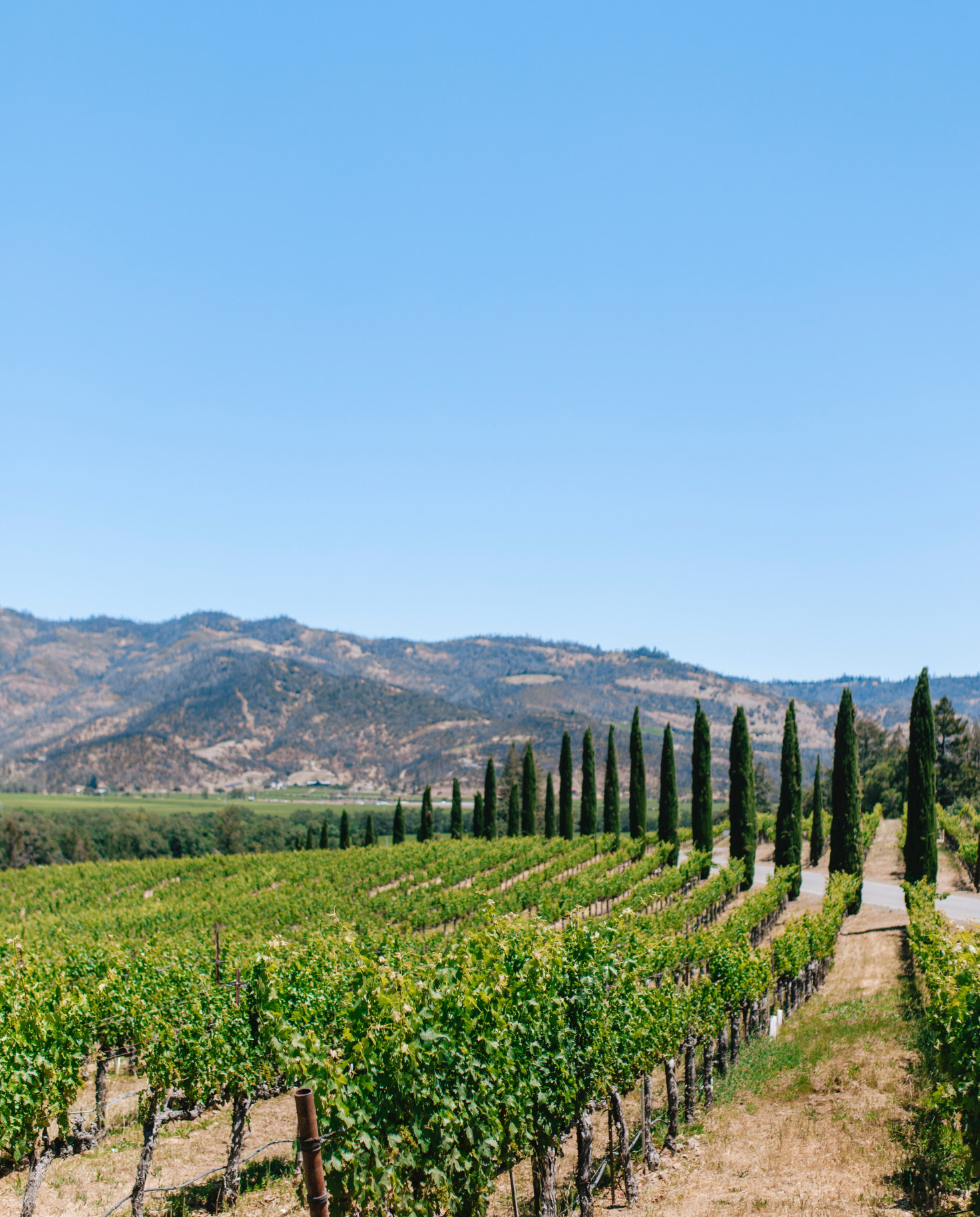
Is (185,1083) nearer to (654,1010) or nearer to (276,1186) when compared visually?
(276,1186)

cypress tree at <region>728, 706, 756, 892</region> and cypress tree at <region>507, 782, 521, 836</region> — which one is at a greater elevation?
cypress tree at <region>728, 706, 756, 892</region>

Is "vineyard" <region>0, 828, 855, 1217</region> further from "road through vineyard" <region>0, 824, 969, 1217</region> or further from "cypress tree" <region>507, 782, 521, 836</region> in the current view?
"cypress tree" <region>507, 782, 521, 836</region>

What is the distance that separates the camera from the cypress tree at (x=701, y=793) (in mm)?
45094

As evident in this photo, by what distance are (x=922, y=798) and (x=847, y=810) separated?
3.95 meters

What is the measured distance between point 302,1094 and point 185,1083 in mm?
9309

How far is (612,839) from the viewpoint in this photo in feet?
171

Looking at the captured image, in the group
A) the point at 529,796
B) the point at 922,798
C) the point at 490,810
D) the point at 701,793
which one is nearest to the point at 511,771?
the point at 490,810

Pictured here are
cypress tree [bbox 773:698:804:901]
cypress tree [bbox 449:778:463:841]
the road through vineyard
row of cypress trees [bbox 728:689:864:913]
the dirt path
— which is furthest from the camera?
cypress tree [bbox 449:778:463:841]

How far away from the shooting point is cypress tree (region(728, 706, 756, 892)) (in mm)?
40031

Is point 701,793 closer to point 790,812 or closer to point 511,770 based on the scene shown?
point 790,812

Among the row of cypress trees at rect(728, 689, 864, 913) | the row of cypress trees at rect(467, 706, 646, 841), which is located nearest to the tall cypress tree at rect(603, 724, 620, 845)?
the row of cypress trees at rect(467, 706, 646, 841)

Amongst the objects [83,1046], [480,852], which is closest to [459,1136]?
[83,1046]

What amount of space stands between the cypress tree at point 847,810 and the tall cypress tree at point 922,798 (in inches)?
98.1

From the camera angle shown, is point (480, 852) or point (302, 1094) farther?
point (480, 852)
